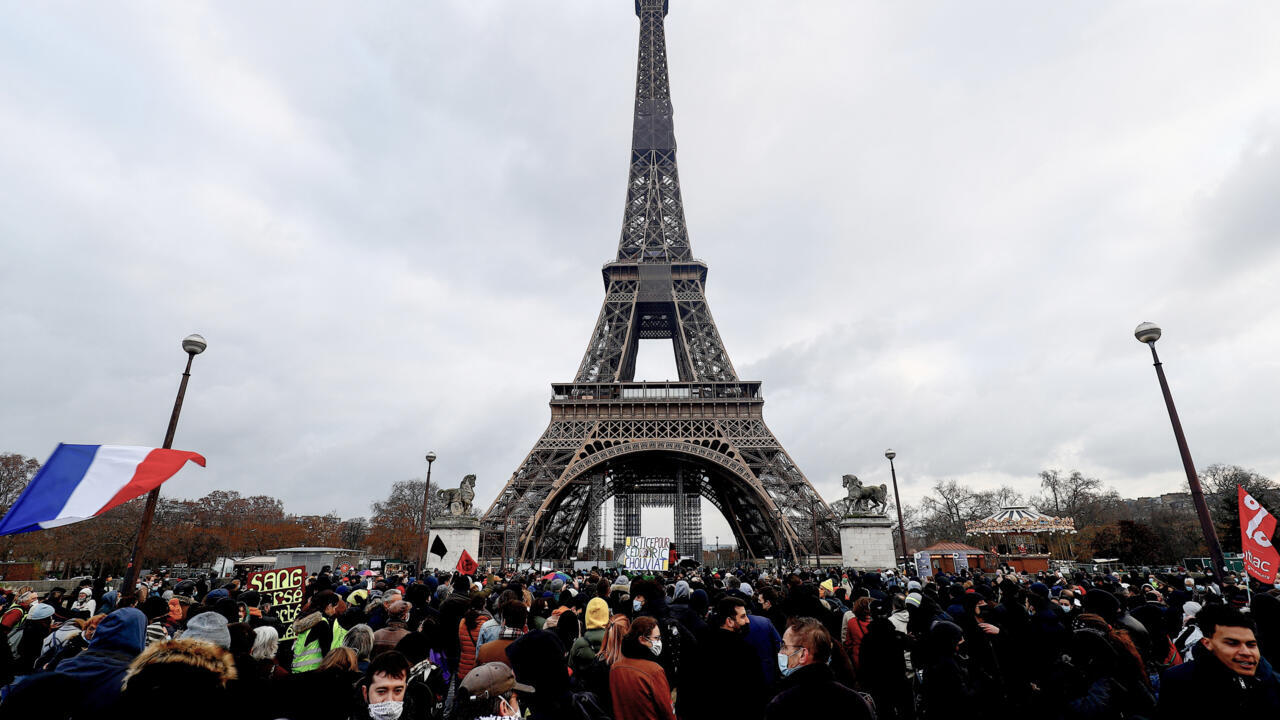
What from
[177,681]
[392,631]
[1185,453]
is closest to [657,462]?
[1185,453]

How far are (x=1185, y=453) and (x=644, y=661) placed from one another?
11877mm

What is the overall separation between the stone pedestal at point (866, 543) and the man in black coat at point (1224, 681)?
25193mm

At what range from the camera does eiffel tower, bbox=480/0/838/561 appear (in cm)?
3106

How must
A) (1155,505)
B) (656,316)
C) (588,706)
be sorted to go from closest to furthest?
(588,706)
(656,316)
(1155,505)

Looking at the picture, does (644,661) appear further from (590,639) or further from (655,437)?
(655,437)

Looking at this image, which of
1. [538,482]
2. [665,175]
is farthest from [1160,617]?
[665,175]

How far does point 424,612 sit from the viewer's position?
6965mm

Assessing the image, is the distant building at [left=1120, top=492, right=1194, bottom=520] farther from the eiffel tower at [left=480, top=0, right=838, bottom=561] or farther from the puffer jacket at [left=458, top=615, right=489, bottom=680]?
the puffer jacket at [left=458, top=615, right=489, bottom=680]

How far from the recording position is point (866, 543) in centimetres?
2670

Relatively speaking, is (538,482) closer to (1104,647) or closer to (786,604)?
(786,604)

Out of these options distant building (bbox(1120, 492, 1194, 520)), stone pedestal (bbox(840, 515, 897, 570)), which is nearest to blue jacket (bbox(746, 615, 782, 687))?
stone pedestal (bbox(840, 515, 897, 570))

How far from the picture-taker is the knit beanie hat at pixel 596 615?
6.14m

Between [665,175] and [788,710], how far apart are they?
167ft

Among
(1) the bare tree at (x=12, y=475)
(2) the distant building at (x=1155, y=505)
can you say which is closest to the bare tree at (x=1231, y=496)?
(2) the distant building at (x=1155, y=505)
